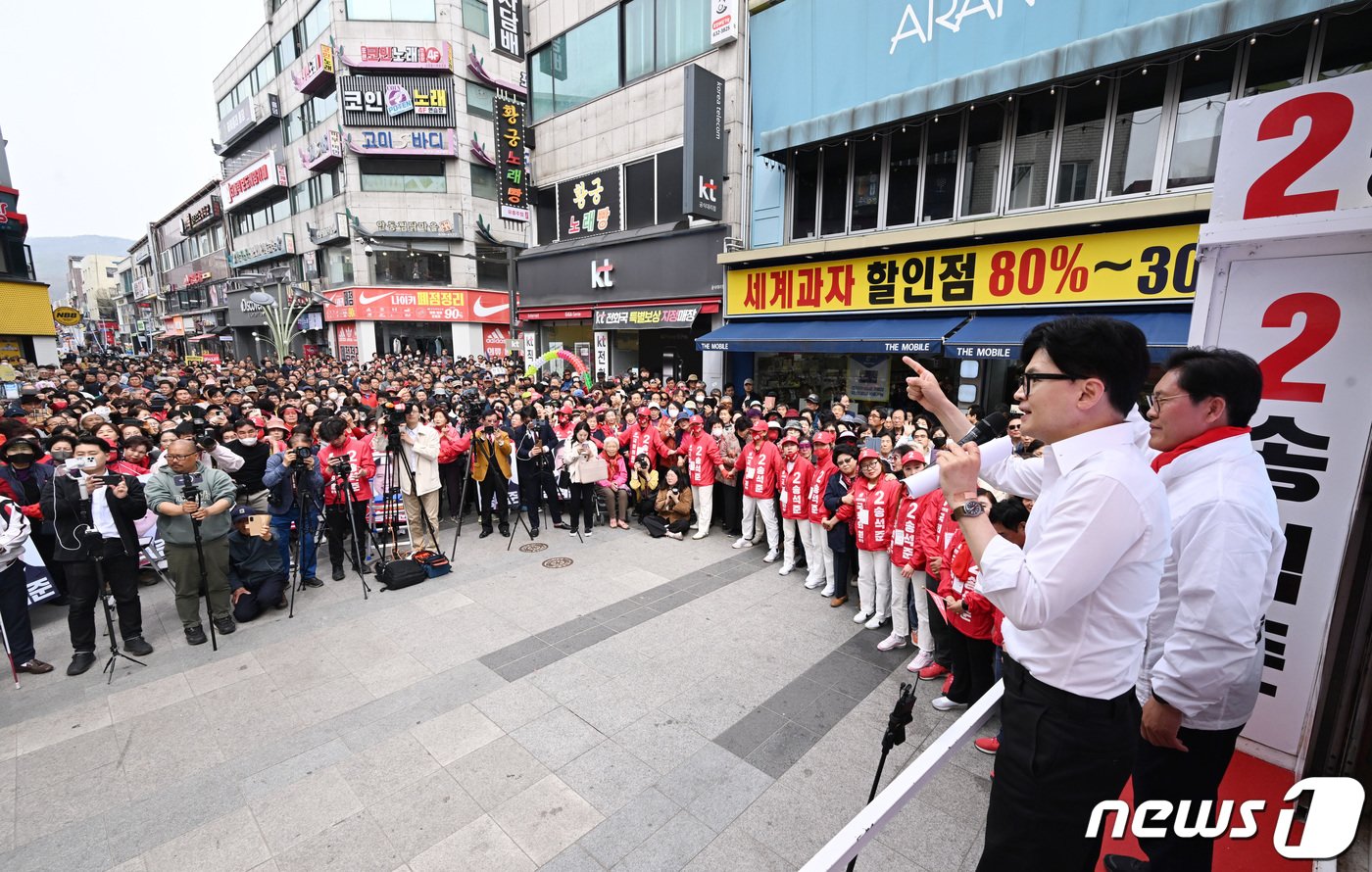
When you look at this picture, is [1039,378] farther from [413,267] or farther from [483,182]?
[483,182]

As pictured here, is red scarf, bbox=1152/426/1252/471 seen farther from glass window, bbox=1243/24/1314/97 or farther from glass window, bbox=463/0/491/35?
glass window, bbox=463/0/491/35

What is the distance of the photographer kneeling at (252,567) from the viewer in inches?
273

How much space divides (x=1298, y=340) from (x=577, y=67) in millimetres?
20871

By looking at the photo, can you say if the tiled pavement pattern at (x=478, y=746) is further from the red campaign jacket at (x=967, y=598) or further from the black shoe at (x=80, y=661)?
the red campaign jacket at (x=967, y=598)

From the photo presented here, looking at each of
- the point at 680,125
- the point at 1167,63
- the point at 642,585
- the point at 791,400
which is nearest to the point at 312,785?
the point at 642,585

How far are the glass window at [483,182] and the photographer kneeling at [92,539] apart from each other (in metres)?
32.0

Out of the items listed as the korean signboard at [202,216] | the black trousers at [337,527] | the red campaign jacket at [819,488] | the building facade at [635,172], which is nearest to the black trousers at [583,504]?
the black trousers at [337,527]

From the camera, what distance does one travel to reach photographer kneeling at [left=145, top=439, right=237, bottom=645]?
241 inches

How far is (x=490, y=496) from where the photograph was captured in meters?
10.2

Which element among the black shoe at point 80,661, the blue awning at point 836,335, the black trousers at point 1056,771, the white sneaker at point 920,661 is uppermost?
the blue awning at point 836,335

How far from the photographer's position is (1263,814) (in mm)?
3158

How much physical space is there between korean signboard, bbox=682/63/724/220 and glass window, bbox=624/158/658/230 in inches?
116

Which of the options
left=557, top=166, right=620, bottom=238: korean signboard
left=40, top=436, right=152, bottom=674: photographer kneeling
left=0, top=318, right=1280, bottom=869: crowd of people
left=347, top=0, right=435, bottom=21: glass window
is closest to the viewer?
left=0, top=318, right=1280, bottom=869: crowd of people

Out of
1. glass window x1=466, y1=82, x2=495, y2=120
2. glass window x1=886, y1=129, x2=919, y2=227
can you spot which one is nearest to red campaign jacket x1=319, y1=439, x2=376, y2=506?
glass window x1=886, y1=129, x2=919, y2=227
